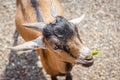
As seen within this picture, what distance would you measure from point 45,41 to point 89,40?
8.67ft

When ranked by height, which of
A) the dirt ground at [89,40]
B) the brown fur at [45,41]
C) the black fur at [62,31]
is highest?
the black fur at [62,31]

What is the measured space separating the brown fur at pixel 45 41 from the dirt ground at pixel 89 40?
108 cm

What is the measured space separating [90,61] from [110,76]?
233cm

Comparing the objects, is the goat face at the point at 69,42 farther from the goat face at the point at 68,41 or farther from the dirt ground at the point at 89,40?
the dirt ground at the point at 89,40

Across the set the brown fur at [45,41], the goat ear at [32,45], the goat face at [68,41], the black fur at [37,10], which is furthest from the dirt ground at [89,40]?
the goat face at [68,41]

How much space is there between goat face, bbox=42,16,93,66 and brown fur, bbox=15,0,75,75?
5.1 inches

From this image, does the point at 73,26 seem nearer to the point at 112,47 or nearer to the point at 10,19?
the point at 112,47

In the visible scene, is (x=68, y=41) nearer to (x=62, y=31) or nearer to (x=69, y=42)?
(x=69, y=42)

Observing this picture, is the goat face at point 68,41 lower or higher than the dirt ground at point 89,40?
higher

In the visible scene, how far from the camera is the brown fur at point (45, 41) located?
4.81 metres

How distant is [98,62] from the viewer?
270 inches

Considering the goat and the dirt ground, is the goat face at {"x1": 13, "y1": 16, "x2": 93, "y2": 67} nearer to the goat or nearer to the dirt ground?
the goat

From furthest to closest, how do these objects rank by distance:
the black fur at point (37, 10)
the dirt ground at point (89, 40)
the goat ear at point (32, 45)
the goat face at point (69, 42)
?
the dirt ground at point (89, 40) → the black fur at point (37, 10) → the goat ear at point (32, 45) → the goat face at point (69, 42)

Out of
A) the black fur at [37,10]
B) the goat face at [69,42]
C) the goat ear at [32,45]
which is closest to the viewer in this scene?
the goat face at [69,42]
